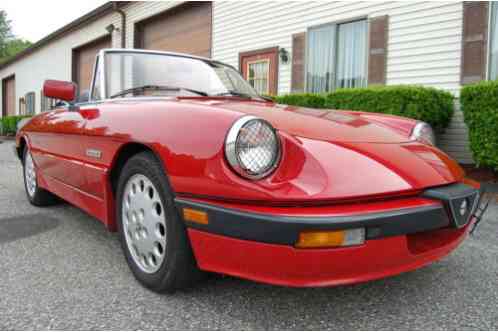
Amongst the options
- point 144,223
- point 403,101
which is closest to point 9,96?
point 403,101

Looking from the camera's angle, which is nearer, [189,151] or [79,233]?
[189,151]

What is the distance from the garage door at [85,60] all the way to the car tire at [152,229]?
48.8 feet

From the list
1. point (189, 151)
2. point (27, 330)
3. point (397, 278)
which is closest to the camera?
point (27, 330)

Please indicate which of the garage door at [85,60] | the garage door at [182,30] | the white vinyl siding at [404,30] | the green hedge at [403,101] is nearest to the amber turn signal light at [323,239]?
the green hedge at [403,101]

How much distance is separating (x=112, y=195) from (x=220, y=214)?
0.94 metres

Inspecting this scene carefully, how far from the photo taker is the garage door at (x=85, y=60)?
15898 millimetres

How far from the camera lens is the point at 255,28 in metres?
9.21

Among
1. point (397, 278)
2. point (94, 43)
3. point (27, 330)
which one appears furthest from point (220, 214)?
point (94, 43)

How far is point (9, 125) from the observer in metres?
20.2

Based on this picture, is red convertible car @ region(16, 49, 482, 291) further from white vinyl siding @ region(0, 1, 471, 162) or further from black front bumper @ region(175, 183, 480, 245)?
white vinyl siding @ region(0, 1, 471, 162)

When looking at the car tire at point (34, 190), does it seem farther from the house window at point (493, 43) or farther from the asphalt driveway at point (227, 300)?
the house window at point (493, 43)

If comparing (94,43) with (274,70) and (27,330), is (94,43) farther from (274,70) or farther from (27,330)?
(27,330)

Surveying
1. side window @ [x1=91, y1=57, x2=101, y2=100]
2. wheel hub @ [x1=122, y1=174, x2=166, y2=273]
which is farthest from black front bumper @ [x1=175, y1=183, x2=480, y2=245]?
side window @ [x1=91, y1=57, x2=101, y2=100]

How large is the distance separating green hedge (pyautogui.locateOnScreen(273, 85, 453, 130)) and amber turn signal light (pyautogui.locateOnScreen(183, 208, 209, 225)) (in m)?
4.30
